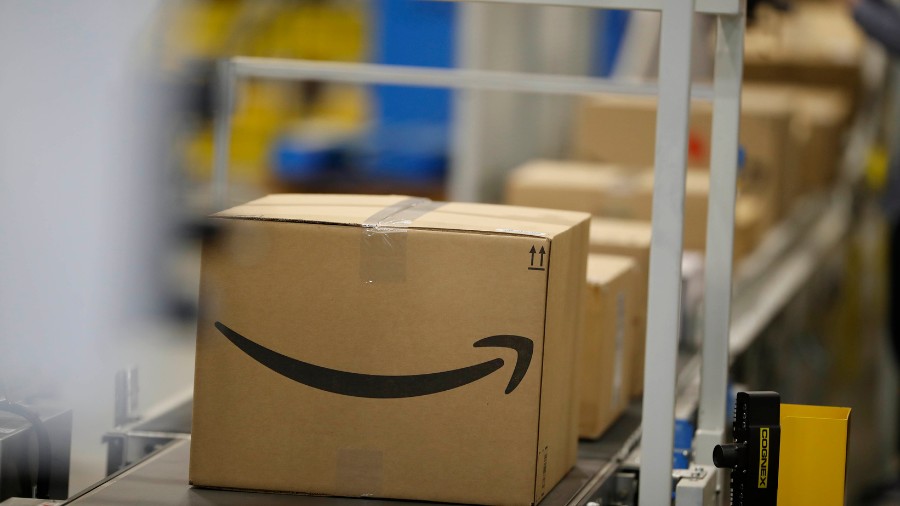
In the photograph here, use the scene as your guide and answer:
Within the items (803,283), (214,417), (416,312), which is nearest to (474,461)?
(416,312)

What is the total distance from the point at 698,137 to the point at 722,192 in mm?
1938

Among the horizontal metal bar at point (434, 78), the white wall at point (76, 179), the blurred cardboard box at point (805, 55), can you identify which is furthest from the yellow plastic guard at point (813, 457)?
the blurred cardboard box at point (805, 55)

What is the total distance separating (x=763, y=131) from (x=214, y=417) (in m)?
2.49

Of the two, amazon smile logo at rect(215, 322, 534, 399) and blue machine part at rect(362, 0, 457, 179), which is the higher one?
blue machine part at rect(362, 0, 457, 179)

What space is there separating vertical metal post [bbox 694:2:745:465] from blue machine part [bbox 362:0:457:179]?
365cm

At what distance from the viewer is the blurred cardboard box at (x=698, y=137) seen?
365 cm

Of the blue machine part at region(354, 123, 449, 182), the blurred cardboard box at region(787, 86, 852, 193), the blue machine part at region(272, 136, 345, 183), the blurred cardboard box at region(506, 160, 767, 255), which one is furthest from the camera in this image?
the blue machine part at region(272, 136, 345, 183)

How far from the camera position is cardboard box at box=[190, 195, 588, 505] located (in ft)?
4.84

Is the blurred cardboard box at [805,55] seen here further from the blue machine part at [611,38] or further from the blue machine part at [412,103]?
the blue machine part at [412,103]

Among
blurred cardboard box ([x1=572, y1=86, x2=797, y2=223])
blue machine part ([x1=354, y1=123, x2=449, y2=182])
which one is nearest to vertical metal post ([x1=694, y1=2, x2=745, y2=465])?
blurred cardboard box ([x1=572, y1=86, x2=797, y2=223])

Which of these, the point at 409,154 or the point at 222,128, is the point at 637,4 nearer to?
the point at 222,128

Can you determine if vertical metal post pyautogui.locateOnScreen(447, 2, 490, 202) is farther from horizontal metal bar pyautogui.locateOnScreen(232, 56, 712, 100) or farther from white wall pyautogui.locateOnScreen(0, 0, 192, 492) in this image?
white wall pyautogui.locateOnScreen(0, 0, 192, 492)

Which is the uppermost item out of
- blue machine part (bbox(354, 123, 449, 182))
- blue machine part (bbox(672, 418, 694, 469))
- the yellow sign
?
blue machine part (bbox(354, 123, 449, 182))

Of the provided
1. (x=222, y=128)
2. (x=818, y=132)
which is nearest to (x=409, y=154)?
(x=818, y=132)
